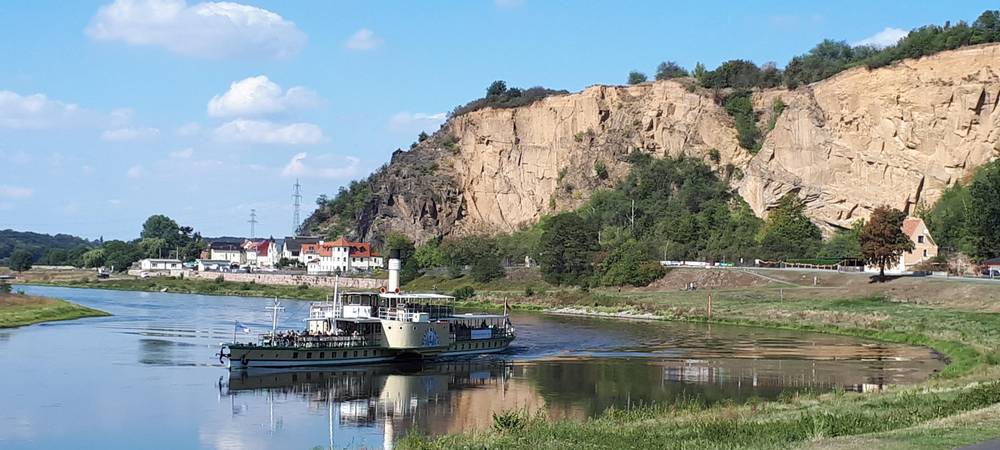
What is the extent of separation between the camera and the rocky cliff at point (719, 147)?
3907 inches

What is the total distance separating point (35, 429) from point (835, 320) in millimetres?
50269

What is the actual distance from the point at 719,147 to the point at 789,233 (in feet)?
87.5

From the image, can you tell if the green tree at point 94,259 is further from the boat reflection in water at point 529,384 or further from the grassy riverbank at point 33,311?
the boat reflection in water at point 529,384

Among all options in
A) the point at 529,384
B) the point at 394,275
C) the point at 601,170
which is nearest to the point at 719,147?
the point at 601,170

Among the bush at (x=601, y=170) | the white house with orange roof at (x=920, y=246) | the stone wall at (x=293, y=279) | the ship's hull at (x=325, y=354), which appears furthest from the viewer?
the bush at (x=601, y=170)

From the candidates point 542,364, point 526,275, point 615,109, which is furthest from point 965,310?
point 615,109

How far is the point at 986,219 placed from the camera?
8169cm

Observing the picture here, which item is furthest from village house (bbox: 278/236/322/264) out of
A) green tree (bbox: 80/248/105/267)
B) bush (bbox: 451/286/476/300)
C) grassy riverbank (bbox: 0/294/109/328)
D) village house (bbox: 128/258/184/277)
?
grassy riverbank (bbox: 0/294/109/328)

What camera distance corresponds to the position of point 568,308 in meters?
86.6

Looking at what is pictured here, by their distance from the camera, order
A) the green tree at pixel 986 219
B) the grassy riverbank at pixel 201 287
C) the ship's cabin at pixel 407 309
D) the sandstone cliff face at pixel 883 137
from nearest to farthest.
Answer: the ship's cabin at pixel 407 309, the green tree at pixel 986 219, the sandstone cliff face at pixel 883 137, the grassy riverbank at pixel 201 287

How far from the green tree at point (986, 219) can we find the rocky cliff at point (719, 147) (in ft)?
49.6

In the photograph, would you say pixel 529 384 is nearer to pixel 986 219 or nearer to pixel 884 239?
pixel 884 239

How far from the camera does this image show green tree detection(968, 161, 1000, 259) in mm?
81625

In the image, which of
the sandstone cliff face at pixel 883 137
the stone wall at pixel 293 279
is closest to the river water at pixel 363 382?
the sandstone cliff face at pixel 883 137
